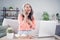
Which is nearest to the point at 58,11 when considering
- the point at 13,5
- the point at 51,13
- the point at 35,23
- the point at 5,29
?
the point at 51,13

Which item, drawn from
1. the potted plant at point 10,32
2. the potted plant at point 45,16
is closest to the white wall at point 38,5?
the potted plant at point 45,16

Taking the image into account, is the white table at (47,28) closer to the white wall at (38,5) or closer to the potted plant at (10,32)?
the white wall at (38,5)

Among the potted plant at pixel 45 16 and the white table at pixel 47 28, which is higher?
the potted plant at pixel 45 16

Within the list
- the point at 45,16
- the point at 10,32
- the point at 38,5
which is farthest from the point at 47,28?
the point at 10,32

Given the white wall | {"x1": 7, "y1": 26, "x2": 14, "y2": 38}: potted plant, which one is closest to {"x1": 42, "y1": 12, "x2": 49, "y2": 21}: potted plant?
the white wall

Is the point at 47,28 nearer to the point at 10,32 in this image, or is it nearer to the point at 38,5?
the point at 38,5

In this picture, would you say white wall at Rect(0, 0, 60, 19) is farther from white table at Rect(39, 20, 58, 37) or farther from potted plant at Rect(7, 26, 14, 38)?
potted plant at Rect(7, 26, 14, 38)

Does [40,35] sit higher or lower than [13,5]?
lower

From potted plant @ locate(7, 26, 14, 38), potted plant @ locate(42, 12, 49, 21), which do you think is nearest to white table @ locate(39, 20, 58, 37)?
potted plant @ locate(42, 12, 49, 21)

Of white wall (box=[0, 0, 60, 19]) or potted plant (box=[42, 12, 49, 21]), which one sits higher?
white wall (box=[0, 0, 60, 19])

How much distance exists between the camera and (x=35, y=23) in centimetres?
217

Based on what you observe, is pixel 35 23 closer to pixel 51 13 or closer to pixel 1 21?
pixel 51 13

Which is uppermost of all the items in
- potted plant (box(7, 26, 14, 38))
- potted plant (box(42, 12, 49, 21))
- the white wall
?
the white wall

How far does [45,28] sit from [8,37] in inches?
25.4
